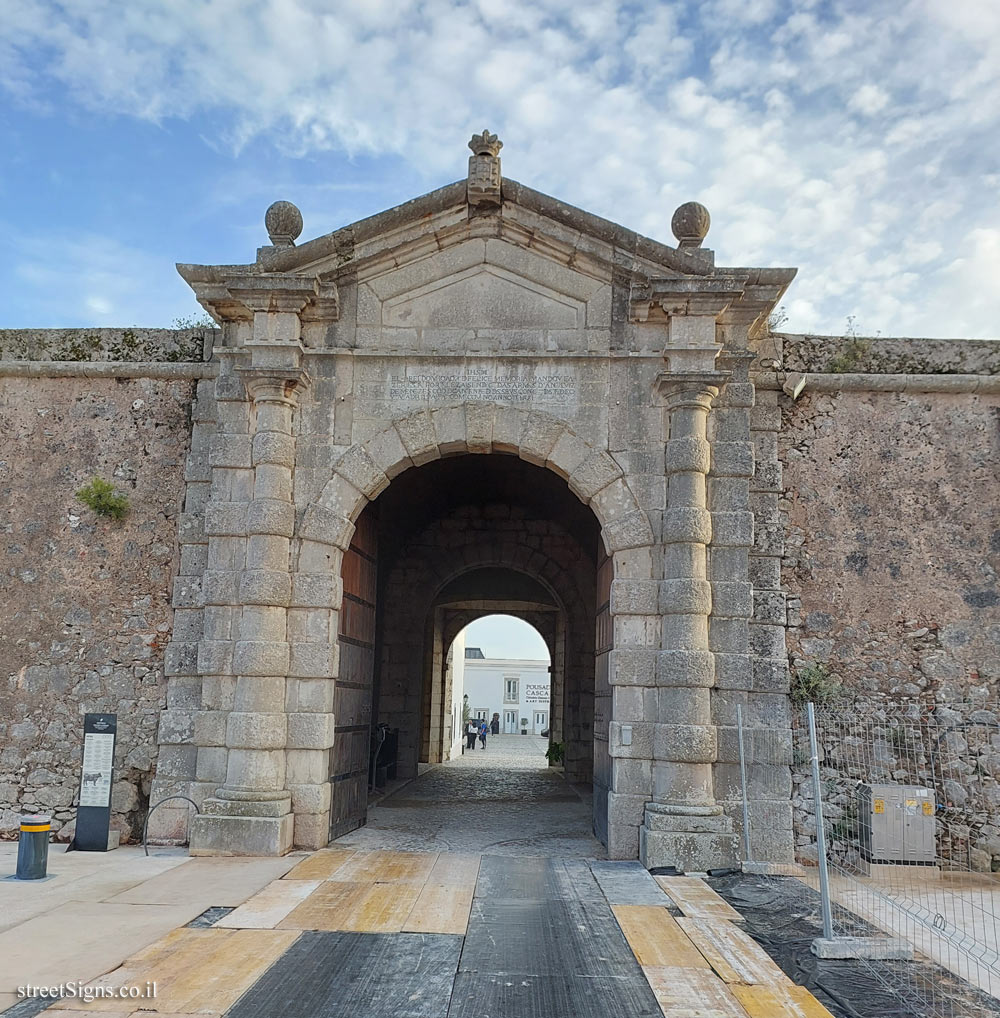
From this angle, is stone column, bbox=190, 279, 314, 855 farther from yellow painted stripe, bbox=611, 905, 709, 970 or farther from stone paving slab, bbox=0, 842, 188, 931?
yellow painted stripe, bbox=611, 905, 709, 970

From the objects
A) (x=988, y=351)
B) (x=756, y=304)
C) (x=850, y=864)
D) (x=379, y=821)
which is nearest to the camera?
(x=850, y=864)

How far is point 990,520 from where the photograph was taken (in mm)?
7070

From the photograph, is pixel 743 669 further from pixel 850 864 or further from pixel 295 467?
pixel 295 467

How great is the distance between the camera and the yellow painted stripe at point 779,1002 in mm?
3541

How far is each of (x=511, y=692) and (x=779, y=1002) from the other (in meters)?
43.9

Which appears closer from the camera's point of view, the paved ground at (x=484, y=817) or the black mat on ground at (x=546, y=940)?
the black mat on ground at (x=546, y=940)

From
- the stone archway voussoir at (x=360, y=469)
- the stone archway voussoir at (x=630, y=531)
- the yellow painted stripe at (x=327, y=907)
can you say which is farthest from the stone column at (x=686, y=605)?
the stone archway voussoir at (x=360, y=469)

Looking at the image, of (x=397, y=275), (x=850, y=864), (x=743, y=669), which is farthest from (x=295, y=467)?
(x=850, y=864)

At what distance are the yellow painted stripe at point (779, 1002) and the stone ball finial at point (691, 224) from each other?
523 centimetres

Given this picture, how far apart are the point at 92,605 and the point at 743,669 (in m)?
5.01

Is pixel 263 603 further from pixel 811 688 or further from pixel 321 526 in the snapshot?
pixel 811 688

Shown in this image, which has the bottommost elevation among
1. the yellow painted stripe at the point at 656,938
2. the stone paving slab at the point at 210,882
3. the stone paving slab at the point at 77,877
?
the stone paving slab at the point at 77,877

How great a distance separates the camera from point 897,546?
705 centimetres

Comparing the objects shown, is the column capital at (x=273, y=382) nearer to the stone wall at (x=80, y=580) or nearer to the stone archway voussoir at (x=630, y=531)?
the stone wall at (x=80, y=580)
